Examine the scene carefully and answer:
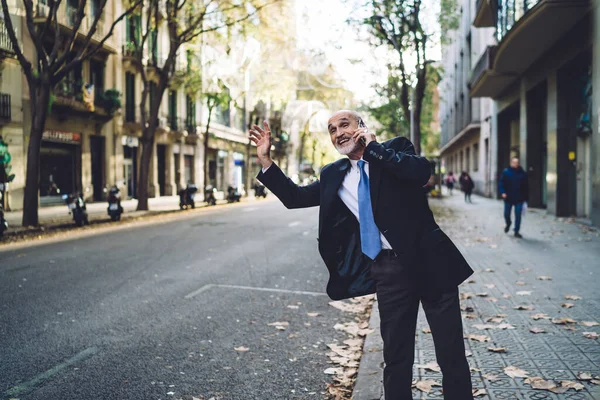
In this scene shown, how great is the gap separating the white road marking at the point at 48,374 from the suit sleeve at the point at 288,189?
7.38 ft

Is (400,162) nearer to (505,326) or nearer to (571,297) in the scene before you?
(505,326)

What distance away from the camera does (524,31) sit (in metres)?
15.7

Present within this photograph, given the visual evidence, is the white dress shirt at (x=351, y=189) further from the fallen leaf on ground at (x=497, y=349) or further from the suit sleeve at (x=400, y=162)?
the fallen leaf on ground at (x=497, y=349)

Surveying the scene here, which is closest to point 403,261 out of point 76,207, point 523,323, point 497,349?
point 497,349

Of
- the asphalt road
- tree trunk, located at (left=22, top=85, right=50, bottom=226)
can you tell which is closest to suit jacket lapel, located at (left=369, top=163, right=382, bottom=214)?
the asphalt road

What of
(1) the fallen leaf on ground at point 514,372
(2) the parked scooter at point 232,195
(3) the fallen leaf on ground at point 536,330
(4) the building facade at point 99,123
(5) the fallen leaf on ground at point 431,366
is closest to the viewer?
(1) the fallen leaf on ground at point 514,372

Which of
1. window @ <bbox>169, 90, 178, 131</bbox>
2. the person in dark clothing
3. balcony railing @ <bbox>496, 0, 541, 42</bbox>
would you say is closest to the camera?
the person in dark clothing

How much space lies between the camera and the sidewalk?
4047mm

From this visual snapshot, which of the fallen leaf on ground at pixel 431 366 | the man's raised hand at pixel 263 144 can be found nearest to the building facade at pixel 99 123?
the man's raised hand at pixel 263 144

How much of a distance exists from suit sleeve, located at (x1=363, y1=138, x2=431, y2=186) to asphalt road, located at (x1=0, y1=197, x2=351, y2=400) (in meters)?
1.96

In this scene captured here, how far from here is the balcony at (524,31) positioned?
14.0 meters

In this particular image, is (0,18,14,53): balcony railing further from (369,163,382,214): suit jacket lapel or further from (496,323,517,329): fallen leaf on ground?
(369,163,382,214): suit jacket lapel

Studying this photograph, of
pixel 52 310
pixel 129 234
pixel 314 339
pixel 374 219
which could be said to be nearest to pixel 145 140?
pixel 129 234

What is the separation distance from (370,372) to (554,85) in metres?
16.4
